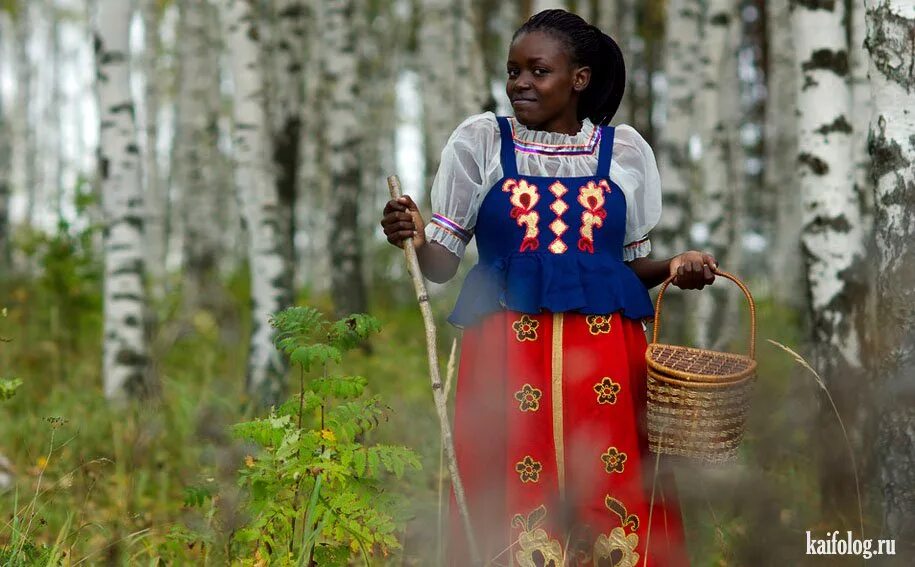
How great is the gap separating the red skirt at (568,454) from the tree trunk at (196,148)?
8799 millimetres

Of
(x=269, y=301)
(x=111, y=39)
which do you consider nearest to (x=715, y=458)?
(x=269, y=301)

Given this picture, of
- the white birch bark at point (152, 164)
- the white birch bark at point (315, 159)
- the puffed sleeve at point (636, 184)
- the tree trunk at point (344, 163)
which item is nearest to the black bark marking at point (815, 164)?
the puffed sleeve at point (636, 184)

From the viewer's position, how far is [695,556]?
382cm

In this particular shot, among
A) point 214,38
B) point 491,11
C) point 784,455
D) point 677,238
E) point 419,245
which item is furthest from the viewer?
point 491,11

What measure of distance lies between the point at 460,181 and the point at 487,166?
4.0 inches

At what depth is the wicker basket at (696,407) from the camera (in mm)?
2641

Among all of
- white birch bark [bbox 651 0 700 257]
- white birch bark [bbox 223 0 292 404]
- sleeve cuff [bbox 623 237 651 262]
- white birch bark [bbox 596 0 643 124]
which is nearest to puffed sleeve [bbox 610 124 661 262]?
sleeve cuff [bbox 623 237 651 262]

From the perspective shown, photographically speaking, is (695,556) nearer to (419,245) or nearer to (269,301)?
(419,245)

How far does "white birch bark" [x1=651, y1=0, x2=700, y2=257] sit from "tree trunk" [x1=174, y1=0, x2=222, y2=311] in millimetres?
5513

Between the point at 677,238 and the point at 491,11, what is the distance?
14006 mm

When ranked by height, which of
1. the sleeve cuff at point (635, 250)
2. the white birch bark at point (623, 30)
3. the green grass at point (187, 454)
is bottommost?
the green grass at point (187, 454)

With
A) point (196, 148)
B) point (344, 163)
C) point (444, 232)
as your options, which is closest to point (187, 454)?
point (444, 232)

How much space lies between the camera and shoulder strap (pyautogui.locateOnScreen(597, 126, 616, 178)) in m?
3.04

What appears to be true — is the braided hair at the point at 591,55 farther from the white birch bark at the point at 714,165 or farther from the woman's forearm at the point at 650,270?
the white birch bark at the point at 714,165
